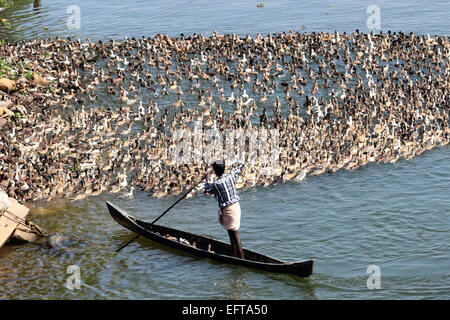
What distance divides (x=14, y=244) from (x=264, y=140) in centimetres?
1176

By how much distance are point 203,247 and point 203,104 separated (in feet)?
44.7

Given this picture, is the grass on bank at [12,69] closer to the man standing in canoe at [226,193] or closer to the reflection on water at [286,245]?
the reflection on water at [286,245]

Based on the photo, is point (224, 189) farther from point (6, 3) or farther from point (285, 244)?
point (6, 3)

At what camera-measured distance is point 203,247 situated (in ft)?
71.6

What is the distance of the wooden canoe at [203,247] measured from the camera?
1897cm

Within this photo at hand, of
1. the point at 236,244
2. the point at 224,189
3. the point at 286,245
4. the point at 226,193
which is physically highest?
the point at 224,189

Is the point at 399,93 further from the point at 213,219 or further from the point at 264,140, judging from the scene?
the point at 213,219

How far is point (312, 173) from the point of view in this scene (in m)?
27.4

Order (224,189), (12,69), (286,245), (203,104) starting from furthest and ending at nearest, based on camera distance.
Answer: (12,69) < (203,104) < (286,245) < (224,189)

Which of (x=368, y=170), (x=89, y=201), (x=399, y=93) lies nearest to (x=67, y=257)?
(x=89, y=201)

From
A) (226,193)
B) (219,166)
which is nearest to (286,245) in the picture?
(226,193)

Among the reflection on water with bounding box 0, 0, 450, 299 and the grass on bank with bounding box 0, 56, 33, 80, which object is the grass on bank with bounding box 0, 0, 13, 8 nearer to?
the grass on bank with bounding box 0, 56, 33, 80

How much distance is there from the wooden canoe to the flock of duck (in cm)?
358

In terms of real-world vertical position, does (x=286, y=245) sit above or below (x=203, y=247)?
below
